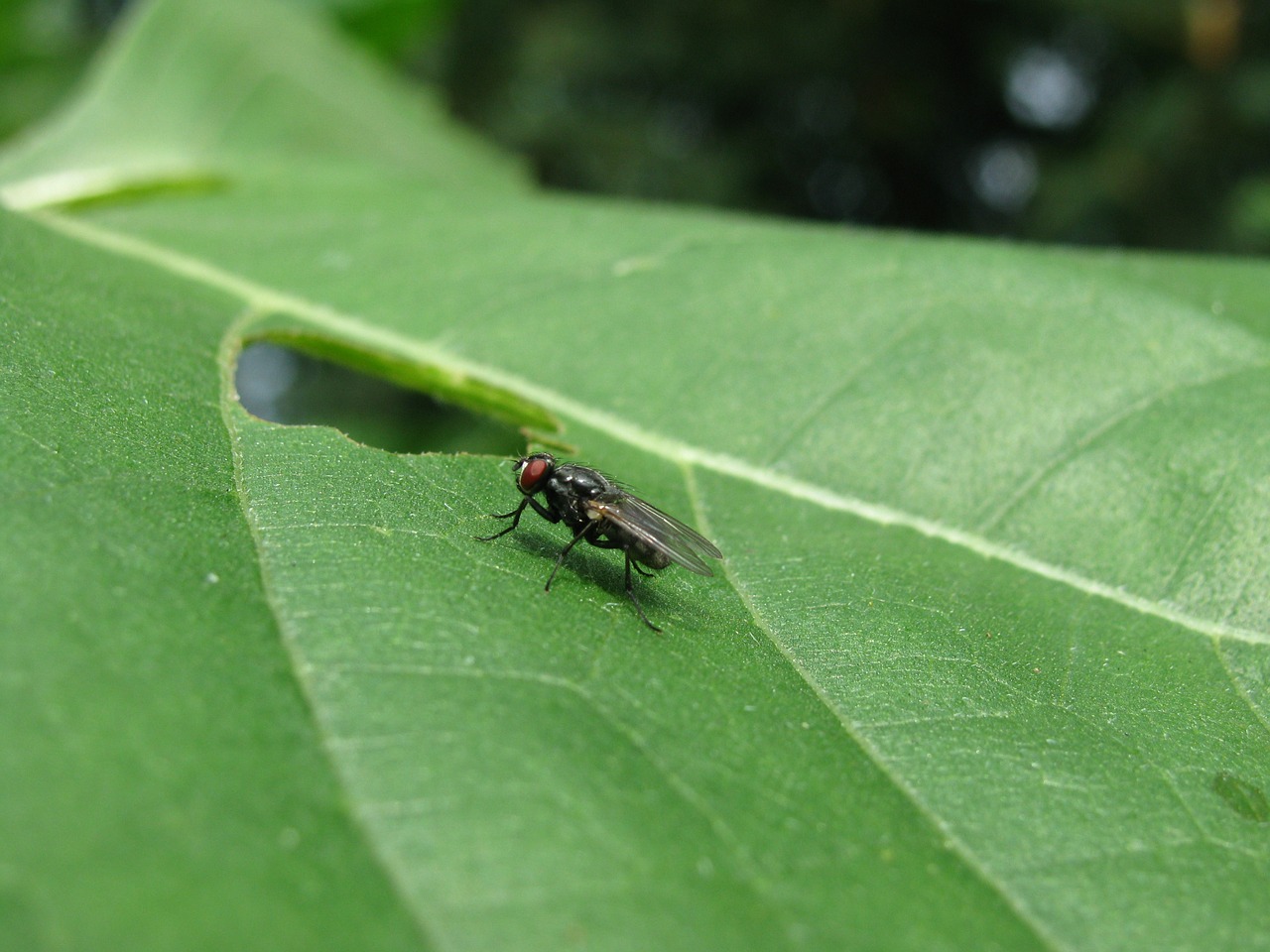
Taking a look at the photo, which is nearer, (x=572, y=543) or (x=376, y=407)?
(x=572, y=543)

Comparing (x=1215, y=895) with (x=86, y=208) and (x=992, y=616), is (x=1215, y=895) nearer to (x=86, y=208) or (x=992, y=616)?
(x=992, y=616)

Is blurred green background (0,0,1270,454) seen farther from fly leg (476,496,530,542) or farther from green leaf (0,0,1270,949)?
fly leg (476,496,530,542)

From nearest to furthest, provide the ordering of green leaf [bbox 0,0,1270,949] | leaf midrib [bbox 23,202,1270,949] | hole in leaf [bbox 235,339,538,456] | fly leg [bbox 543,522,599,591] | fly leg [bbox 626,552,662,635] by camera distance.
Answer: green leaf [bbox 0,0,1270,949] → leaf midrib [bbox 23,202,1270,949] → fly leg [bbox 626,552,662,635] → fly leg [bbox 543,522,599,591] → hole in leaf [bbox 235,339,538,456]

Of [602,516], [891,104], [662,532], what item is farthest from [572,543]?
[891,104]

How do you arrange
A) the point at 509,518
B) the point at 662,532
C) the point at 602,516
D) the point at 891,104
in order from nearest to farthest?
the point at 662,532 < the point at 509,518 < the point at 602,516 < the point at 891,104

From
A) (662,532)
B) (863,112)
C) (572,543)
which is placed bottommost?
(572,543)

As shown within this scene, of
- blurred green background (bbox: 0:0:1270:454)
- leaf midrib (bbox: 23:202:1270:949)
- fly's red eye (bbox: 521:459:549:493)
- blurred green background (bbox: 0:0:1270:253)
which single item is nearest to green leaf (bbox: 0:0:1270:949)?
leaf midrib (bbox: 23:202:1270:949)

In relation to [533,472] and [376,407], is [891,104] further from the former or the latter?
[533,472]
